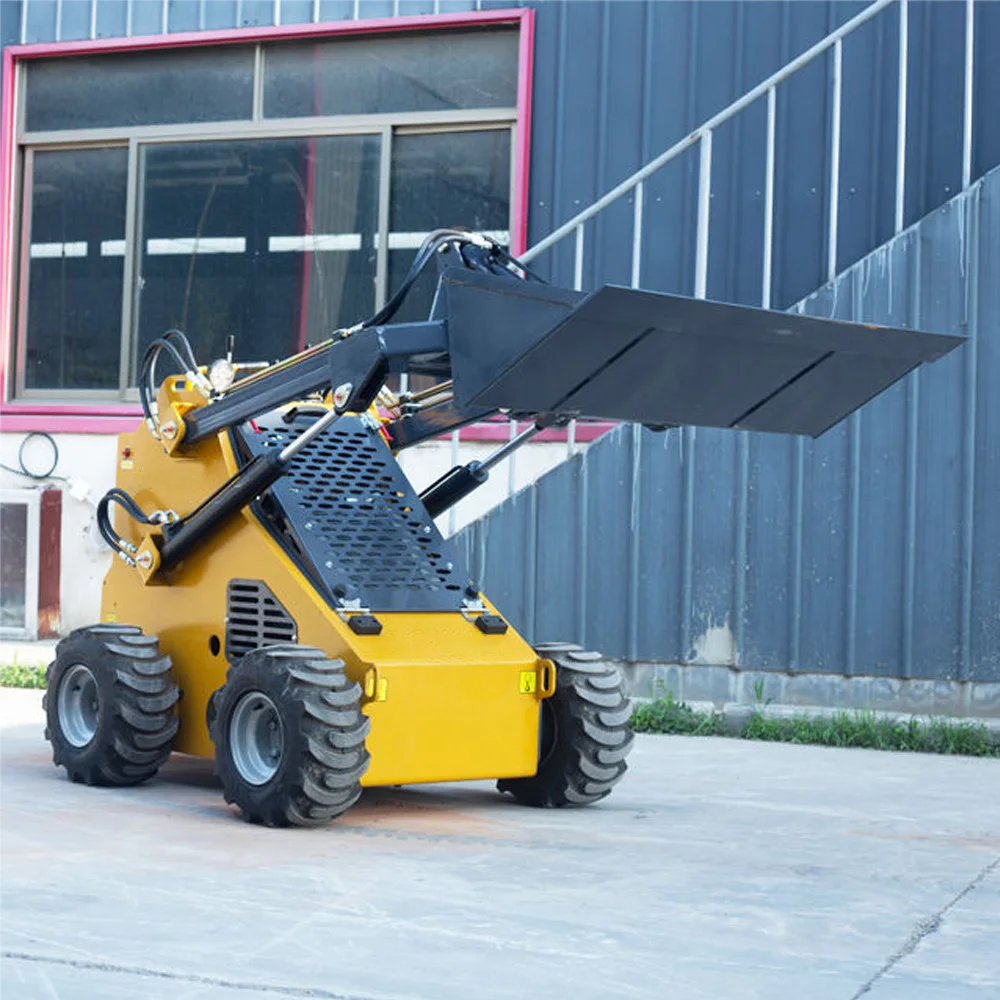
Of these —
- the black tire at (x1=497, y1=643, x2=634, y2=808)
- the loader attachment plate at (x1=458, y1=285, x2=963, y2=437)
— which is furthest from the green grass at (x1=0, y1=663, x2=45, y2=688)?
the loader attachment plate at (x1=458, y1=285, x2=963, y2=437)

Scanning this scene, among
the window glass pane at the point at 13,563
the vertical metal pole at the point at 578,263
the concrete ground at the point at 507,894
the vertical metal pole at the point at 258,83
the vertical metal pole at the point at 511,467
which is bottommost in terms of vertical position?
the concrete ground at the point at 507,894

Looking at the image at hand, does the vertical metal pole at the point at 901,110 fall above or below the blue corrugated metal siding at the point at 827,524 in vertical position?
above

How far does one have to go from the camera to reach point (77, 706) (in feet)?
25.3

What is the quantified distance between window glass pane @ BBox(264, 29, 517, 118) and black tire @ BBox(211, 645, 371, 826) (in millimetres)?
6183

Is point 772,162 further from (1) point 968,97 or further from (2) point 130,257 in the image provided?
(2) point 130,257

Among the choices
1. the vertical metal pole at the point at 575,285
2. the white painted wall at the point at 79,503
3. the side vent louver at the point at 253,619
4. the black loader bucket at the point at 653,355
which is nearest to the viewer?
the black loader bucket at the point at 653,355

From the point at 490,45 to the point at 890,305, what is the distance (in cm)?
372

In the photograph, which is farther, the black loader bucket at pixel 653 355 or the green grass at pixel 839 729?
the green grass at pixel 839 729

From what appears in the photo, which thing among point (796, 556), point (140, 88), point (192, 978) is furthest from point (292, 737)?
point (140, 88)

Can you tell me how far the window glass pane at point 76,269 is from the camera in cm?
1313

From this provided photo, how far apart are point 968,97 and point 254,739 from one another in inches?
226

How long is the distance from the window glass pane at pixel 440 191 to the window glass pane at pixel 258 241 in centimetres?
18

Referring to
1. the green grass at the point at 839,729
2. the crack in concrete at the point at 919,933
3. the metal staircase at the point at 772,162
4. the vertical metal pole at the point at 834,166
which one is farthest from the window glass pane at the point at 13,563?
the crack in concrete at the point at 919,933

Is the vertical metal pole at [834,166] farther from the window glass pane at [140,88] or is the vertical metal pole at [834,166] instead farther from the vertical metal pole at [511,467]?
the window glass pane at [140,88]
